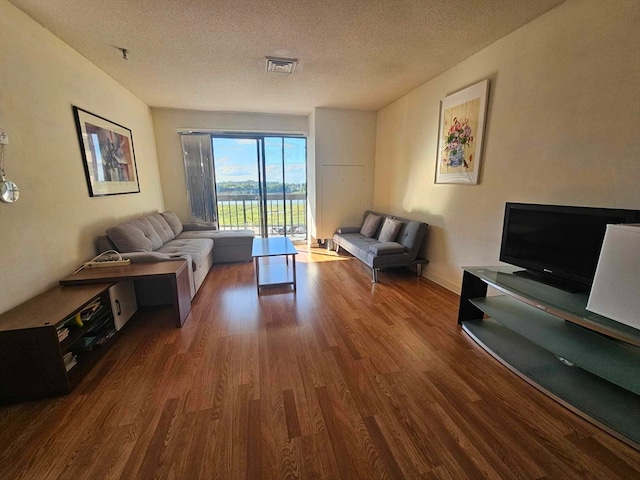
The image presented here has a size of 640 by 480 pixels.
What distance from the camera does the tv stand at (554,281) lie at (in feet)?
5.80

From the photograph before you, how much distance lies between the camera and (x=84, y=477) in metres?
1.15

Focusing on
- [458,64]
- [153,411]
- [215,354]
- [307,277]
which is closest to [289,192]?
[307,277]

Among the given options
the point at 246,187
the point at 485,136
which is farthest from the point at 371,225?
the point at 246,187

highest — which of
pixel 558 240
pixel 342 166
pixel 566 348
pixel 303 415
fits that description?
pixel 342 166

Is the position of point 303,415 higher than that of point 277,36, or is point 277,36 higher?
point 277,36

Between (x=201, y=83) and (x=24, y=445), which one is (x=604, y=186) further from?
(x=201, y=83)

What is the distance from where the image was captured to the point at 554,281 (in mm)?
1902

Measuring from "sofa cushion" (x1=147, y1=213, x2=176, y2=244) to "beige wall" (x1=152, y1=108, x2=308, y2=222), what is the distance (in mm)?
947

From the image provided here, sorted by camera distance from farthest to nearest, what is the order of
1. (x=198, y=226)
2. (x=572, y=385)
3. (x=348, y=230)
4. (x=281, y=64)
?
(x=348, y=230) < (x=198, y=226) < (x=281, y=64) < (x=572, y=385)

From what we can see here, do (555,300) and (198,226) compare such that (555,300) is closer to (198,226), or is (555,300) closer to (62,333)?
(62,333)

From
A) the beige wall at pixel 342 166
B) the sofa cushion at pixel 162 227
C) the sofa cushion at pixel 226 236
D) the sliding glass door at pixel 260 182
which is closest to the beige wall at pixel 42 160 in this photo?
Result: the sofa cushion at pixel 162 227

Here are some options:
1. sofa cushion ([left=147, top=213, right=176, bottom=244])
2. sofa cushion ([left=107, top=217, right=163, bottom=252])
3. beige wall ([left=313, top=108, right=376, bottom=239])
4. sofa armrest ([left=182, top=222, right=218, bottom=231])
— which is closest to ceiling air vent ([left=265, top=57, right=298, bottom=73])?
beige wall ([left=313, top=108, right=376, bottom=239])

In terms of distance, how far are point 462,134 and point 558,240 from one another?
4.99 feet

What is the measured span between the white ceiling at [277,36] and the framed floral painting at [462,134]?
1.26 ft
